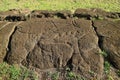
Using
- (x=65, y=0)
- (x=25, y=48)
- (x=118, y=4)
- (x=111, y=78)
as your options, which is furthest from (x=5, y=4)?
(x=111, y=78)

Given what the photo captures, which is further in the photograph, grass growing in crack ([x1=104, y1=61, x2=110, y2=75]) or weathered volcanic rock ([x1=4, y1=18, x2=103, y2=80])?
weathered volcanic rock ([x1=4, y1=18, x2=103, y2=80])

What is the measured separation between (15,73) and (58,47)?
1.24 m

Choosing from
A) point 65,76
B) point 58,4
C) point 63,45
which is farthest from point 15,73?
point 58,4

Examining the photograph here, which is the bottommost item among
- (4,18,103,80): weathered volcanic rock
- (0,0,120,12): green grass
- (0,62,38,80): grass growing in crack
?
(0,0,120,12): green grass

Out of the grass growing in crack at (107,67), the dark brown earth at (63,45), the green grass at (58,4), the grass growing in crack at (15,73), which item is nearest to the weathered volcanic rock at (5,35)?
the dark brown earth at (63,45)

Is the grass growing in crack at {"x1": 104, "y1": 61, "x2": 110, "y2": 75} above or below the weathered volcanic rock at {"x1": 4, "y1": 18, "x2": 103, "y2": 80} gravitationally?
below

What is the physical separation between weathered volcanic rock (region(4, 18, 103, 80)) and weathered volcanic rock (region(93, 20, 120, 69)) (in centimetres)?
18

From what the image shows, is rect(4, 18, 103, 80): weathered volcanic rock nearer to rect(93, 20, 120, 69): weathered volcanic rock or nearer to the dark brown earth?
the dark brown earth

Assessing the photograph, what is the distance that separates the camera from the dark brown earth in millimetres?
6648

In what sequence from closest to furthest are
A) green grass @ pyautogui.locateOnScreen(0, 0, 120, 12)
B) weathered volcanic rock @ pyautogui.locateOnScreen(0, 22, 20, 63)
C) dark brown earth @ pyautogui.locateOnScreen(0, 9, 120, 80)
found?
dark brown earth @ pyautogui.locateOnScreen(0, 9, 120, 80) → weathered volcanic rock @ pyautogui.locateOnScreen(0, 22, 20, 63) → green grass @ pyautogui.locateOnScreen(0, 0, 120, 12)

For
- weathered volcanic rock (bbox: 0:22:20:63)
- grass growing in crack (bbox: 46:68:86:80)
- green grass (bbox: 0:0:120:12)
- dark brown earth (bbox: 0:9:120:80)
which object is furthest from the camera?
green grass (bbox: 0:0:120:12)

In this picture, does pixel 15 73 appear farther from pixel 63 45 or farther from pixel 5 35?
pixel 63 45

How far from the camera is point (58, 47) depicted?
6.93 meters

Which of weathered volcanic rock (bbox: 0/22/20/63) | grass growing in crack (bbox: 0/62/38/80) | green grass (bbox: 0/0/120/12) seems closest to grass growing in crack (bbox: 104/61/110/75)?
grass growing in crack (bbox: 0/62/38/80)
